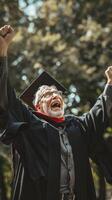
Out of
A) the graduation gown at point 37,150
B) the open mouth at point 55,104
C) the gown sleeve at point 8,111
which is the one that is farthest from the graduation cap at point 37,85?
the gown sleeve at point 8,111

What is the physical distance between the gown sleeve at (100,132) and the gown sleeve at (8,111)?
69 centimetres

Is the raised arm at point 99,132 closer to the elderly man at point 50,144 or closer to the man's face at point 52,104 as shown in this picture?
the elderly man at point 50,144

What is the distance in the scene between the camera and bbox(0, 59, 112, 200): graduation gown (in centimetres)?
506

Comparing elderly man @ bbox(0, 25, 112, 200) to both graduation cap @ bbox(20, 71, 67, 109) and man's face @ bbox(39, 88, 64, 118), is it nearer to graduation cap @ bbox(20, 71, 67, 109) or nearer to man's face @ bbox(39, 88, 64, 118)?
man's face @ bbox(39, 88, 64, 118)

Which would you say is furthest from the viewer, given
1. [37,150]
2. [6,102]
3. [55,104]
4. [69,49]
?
[69,49]

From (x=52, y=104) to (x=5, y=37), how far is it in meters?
0.86

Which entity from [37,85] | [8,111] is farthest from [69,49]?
[8,111]

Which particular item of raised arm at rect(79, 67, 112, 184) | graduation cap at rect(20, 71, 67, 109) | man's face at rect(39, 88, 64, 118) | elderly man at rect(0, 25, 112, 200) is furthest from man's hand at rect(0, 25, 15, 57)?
raised arm at rect(79, 67, 112, 184)

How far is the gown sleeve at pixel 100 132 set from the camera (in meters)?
5.54

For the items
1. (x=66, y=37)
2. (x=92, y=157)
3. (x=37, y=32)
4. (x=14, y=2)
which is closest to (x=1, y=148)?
(x=14, y=2)

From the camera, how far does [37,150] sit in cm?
519

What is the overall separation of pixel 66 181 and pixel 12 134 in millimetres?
645

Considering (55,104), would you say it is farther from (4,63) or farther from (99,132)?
(4,63)

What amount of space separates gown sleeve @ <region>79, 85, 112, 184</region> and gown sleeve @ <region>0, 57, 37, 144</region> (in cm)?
69
